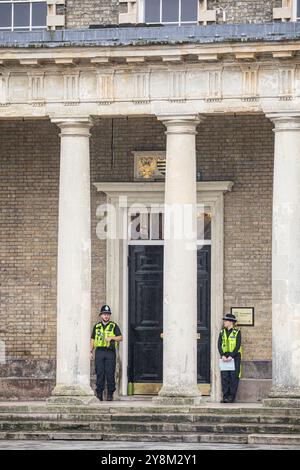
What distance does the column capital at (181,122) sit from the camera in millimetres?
33156

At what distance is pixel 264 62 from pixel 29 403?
22.8 ft

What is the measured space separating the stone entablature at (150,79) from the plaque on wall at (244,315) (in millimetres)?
4065

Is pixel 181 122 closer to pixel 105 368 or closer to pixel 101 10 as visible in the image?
pixel 101 10

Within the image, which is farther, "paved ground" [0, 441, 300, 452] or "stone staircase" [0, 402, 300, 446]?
"stone staircase" [0, 402, 300, 446]

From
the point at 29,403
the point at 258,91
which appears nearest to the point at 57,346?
the point at 29,403

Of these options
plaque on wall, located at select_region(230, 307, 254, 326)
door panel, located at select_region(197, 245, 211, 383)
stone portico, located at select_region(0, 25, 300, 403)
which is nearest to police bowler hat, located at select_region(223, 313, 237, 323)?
plaque on wall, located at select_region(230, 307, 254, 326)

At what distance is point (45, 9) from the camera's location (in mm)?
35500

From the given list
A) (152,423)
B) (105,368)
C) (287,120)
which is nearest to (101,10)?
(287,120)

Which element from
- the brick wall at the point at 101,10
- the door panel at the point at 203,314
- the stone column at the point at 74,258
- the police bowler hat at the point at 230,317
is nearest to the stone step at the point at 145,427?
the stone column at the point at 74,258

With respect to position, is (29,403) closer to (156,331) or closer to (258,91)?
(156,331)

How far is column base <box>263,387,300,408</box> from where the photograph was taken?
1270 inches

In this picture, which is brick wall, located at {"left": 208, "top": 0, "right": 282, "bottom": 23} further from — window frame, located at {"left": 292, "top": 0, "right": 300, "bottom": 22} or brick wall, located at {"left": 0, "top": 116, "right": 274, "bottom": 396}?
brick wall, located at {"left": 0, "top": 116, "right": 274, "bottom": 396}

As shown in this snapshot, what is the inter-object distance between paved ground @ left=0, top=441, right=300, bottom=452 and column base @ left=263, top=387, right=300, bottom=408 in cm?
215

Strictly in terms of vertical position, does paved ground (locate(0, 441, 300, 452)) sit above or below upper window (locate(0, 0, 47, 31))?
below
